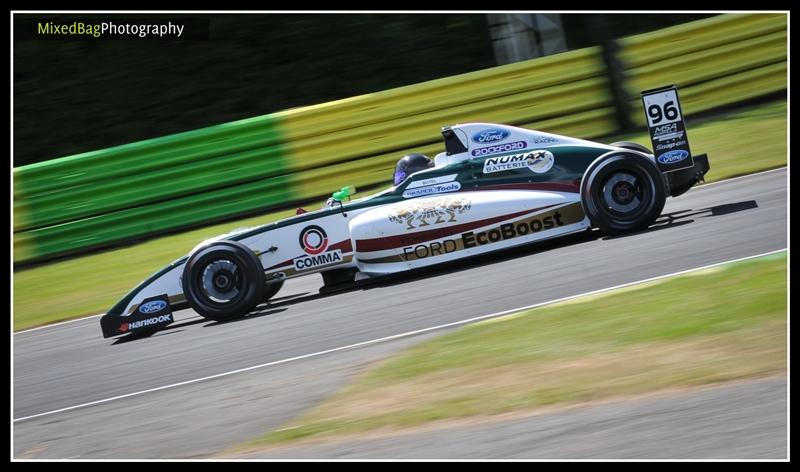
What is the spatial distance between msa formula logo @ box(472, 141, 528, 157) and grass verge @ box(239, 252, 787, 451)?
2028 mm

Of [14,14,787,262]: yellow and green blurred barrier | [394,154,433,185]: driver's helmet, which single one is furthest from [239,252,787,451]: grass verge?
[14,14,787,262]: yellow and green blurred barrier

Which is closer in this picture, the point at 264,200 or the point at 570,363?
the point at 570,363

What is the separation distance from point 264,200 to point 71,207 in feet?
8.38

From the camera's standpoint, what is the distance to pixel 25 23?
48.3ft

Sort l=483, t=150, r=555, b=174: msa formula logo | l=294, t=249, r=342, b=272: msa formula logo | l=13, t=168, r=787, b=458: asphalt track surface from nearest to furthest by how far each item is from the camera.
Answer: l=13, t=168, r=787, b=458: asphalt track surface < l=483, t=150, r=555, b=174: msa formula logo < l=294, t=249, r=342, b=272: msa formula logo

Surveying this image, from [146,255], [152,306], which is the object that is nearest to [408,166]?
[152,306]

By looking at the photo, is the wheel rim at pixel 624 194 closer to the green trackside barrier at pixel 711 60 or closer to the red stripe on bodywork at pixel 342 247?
the red stripe on bodywork at pixel 342 247

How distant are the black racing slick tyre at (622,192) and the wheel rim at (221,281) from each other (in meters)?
3.10

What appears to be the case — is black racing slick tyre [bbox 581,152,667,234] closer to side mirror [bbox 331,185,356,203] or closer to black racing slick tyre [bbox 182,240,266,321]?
side mirror [bbox 331,185,356,203]

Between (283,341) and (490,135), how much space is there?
265cm

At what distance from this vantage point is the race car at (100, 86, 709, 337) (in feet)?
26.0

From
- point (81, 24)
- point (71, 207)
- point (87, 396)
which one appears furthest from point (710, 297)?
point (81, 24)

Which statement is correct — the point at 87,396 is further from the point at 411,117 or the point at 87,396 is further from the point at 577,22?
the point at 577,22

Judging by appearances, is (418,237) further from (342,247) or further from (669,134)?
(669,134)
